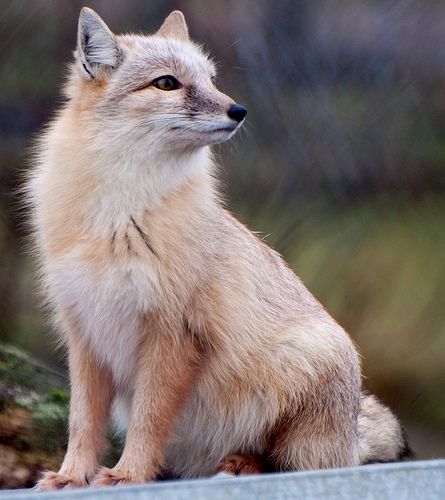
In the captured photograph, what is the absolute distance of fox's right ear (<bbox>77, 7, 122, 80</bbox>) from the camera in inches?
138

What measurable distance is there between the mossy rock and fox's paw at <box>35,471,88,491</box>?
43.0 inches

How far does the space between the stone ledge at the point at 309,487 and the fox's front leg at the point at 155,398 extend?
2.31 feet

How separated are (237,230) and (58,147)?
674 millimetres

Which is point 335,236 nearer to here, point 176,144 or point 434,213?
point 434,213

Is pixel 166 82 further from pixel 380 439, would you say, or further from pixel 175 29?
pixel 380 439

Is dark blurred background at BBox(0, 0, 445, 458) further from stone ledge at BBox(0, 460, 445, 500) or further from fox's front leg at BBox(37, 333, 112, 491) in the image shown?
stone ledge at BBox(0, 460, 445, 500)

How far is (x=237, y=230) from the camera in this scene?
3.62 m

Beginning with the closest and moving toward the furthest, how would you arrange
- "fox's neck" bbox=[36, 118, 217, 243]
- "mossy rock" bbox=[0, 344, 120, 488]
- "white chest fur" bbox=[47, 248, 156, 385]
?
"white chest fur" bbox=[47, 248, 156, 385] < "fox's neck" bbox=[36, 118, 217, 243] < "mossy rock" bbox=[0, 344, 120, 488]

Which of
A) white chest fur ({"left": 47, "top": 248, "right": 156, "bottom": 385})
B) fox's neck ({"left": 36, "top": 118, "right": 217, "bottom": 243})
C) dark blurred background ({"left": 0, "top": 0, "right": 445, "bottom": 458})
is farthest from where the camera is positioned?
dark blurred background ({"left": 0, "top": 0, "right": 445, "bottom": 458})

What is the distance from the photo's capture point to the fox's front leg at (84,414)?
3.28 m

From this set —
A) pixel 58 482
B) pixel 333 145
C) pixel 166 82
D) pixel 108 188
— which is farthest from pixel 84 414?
pixel 333 145

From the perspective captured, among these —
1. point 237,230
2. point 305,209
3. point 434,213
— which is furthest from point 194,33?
point 237,230

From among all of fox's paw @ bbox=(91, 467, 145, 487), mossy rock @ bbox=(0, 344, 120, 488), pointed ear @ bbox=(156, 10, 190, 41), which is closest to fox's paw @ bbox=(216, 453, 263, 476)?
fox's paw @ bbox=(91, 467, 145, 487)

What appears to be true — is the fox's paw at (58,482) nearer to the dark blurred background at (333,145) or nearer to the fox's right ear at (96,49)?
the fox's right ear at (96,49)
